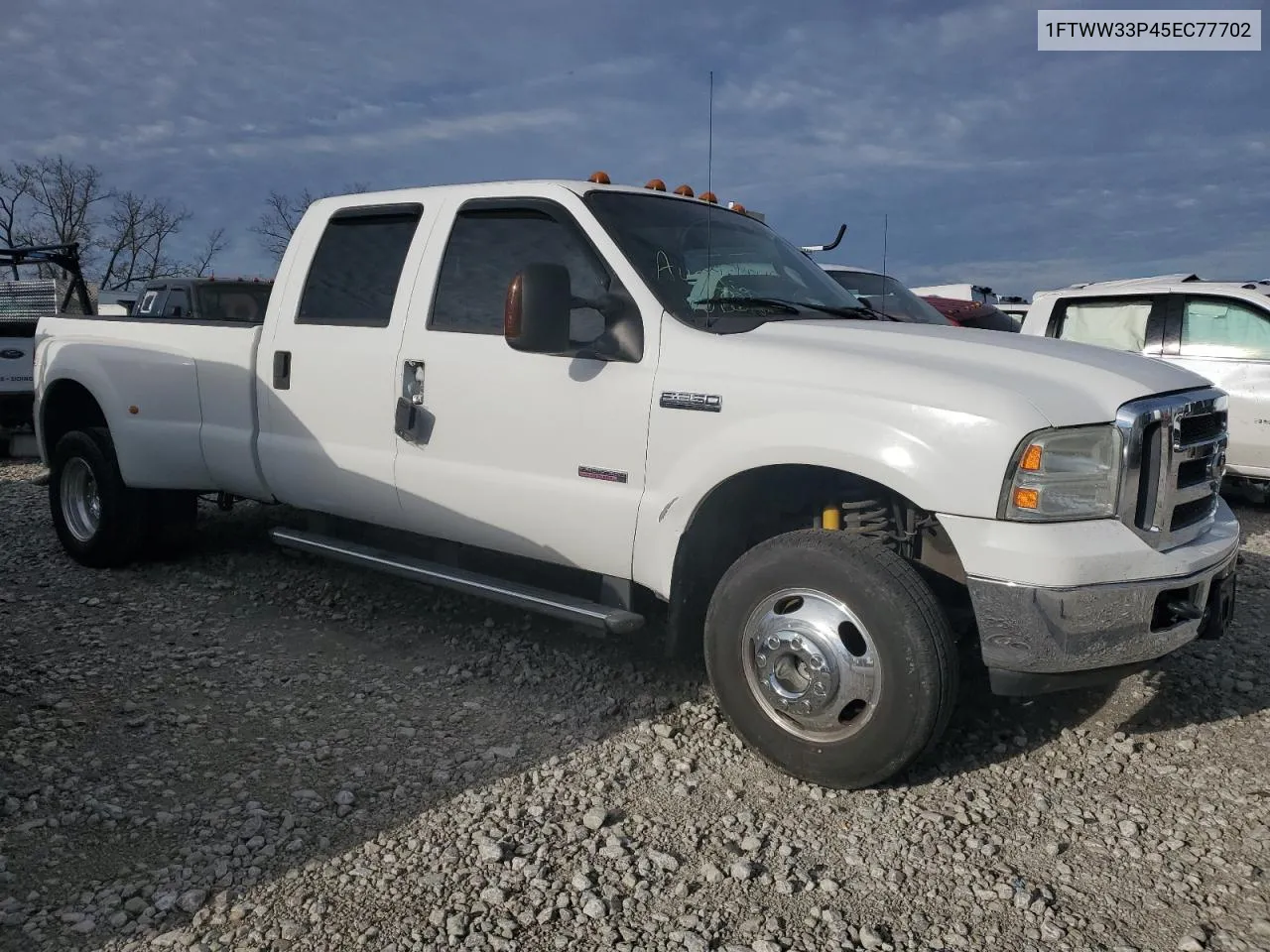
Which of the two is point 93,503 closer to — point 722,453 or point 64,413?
point 64,413

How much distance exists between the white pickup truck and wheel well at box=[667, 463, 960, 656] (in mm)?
13

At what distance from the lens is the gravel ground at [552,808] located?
9.16ft

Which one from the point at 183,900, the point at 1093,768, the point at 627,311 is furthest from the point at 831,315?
the point at 183,900

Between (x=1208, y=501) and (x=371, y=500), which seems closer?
(x=1208, y=501)

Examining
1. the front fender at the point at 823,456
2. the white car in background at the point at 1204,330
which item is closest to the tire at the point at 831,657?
the front fender at the point at 823,456

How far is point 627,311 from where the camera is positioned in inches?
154

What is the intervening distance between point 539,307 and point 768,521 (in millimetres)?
1173

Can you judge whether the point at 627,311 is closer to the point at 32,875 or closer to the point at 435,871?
the point at 435,871

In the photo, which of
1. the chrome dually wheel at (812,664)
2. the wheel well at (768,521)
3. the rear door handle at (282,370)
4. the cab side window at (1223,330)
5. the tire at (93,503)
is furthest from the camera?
the cab side window at (1223,330)

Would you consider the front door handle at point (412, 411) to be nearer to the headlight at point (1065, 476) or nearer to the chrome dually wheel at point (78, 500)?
the headlight at point (1065, 476)

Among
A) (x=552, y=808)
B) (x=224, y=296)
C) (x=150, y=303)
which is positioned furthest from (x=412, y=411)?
(x=150, y=303)

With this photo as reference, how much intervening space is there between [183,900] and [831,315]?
3060mm

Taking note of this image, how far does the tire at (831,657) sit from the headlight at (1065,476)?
42 cm

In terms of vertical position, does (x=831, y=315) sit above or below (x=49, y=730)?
above
